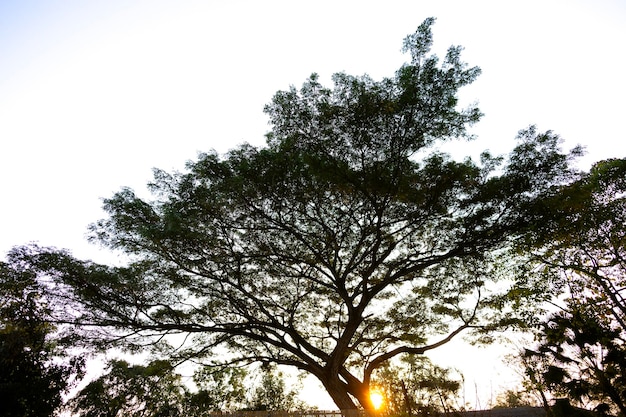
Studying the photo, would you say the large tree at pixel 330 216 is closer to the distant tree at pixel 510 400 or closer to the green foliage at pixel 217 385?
the green foliage at pixel 217 385

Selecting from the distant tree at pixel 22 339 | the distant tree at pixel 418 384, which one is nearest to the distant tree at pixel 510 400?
the distant tree at pixel 418 384

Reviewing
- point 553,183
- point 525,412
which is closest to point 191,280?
point 553,183

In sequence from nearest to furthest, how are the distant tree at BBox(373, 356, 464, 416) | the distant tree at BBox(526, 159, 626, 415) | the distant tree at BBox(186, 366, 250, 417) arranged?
the distant tree at BBox(526, 159, 626, 415), the distant tree at BBox(186, 366, 250, 417), the distant tree at BBox(373, 356, 464, 416)

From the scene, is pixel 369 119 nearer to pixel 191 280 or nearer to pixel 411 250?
pixel 411 250

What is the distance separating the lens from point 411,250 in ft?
32.3

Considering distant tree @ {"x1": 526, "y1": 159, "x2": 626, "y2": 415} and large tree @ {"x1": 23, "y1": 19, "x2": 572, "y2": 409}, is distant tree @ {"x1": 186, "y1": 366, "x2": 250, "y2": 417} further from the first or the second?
distant tree @ {"x1": 526, "y1": 159, "x2": 626, "y2": 415}

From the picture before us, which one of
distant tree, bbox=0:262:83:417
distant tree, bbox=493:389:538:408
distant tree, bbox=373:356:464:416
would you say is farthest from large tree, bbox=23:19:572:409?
distant tree, bbox=493:389:538:408

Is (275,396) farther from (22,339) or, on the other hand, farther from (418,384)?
(22,339)

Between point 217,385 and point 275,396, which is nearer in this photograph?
point 217,385

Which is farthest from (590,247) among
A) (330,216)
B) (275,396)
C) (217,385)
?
(275,396)

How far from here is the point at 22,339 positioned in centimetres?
761

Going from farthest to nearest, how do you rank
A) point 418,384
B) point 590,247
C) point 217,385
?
point 418,384
point 217,385
point 590,247

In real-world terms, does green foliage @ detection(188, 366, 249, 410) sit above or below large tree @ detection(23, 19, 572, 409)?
below

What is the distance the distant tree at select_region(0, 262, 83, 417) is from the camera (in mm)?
6934
